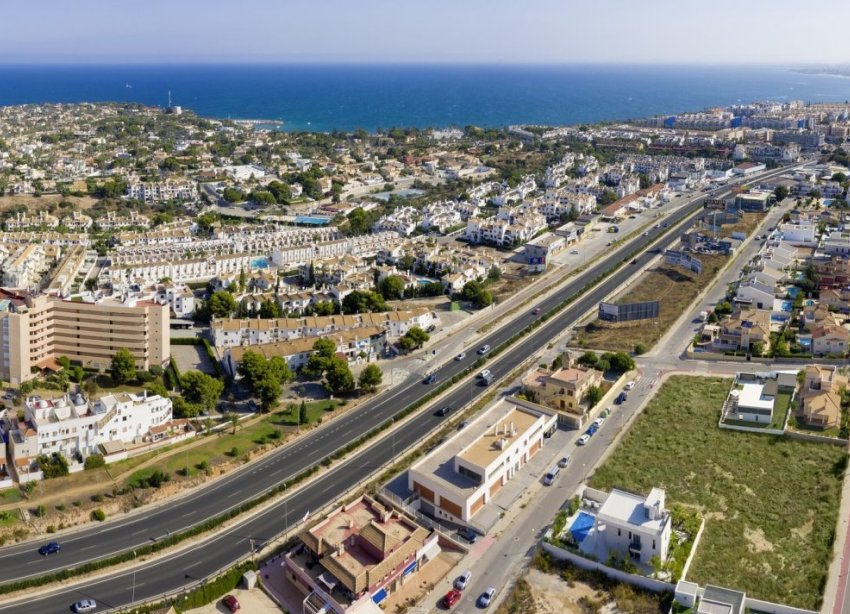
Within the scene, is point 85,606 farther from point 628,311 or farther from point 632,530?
point 628,311

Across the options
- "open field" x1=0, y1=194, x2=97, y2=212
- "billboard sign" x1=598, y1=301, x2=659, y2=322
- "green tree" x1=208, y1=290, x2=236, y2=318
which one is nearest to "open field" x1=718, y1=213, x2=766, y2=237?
"billboard sign" x1=598, y1=301, x2=659, y2=322

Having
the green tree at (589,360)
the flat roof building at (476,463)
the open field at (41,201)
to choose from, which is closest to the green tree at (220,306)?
the flat roof building at (476,463)

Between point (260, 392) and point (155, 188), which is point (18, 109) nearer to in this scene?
point (155, 188)

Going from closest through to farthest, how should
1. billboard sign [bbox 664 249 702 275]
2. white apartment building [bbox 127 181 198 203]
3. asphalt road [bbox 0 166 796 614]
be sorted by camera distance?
1. asphalt road [bbox 0 166 796 614]
2. billboard sign [bbox 664 249 702 275]
3. white apartment building [bbox 127 181 198 203]

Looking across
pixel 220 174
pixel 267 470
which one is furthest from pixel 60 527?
pixel 220 174

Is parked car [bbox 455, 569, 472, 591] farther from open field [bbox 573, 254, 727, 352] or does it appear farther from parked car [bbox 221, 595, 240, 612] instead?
open field [bbox 573, 254, 727, 352]

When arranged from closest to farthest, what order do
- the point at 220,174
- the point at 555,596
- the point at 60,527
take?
the point at 555,596 < the point at 60,527 < the point at 220,174
